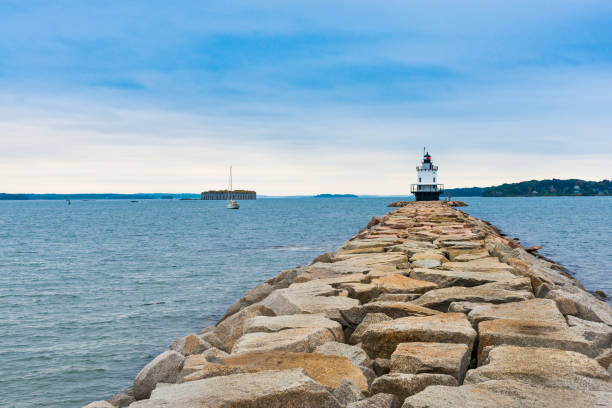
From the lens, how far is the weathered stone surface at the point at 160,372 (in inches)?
168

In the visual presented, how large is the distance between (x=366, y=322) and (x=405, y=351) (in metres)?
0.90

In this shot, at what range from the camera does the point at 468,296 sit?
180 inches

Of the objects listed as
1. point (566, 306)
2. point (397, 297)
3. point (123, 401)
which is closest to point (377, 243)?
point (397, 297)

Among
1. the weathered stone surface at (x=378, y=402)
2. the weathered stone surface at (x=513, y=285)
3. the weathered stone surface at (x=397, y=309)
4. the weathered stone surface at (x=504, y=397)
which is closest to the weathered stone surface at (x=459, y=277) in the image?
the weathered stone surface at (x=513, y=285)

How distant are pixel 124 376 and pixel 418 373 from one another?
4658mm

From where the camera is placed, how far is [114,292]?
11.9 meters

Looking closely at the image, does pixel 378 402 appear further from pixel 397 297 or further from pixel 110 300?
pixel 110 300

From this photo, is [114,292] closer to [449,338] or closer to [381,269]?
[381,269]

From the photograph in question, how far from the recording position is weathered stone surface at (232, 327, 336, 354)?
3.54m

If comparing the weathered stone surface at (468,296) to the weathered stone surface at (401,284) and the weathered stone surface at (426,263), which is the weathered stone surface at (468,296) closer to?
the weathered stone surface at (401,284)

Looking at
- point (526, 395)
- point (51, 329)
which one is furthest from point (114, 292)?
point (526, 395)

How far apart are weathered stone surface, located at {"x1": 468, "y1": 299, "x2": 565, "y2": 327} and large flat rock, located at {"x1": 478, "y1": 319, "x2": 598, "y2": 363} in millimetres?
148

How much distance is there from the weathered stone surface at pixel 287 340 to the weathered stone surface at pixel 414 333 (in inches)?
12.7

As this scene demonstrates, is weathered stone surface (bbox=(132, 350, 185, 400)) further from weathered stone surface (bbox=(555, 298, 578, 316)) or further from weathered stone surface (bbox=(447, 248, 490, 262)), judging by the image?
weathered stone surface (bbox=(447, 248, 490, 262))
